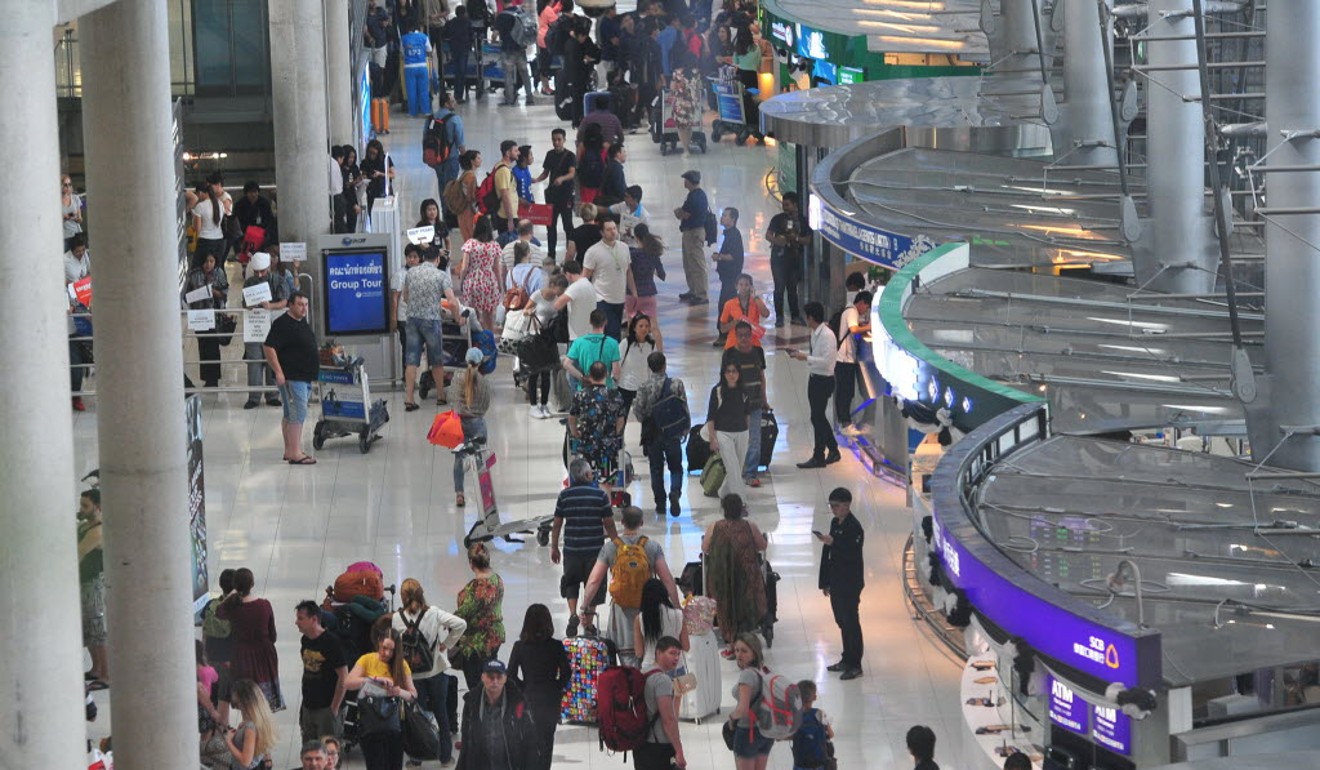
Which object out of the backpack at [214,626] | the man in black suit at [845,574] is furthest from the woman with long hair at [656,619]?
the backpack at [214,626]

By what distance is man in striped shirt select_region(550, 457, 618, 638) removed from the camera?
1515 centimetres

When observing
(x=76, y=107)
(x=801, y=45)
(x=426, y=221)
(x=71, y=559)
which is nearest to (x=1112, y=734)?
(x=71, y=559)

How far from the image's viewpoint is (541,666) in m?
12.9

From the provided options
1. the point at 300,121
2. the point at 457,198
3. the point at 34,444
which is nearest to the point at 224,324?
the point at 300,121

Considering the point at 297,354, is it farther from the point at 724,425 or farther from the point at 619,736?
the point at 619,736

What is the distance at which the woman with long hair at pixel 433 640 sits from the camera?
13305mm

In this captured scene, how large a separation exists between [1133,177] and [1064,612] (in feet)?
32.9

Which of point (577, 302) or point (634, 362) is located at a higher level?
point (577, 302)

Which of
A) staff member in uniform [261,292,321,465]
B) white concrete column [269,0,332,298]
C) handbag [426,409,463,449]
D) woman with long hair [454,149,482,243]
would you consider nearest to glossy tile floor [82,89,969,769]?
staff member in uniform [261,292,321,465]

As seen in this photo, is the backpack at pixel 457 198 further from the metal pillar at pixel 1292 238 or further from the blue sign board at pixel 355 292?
the metal pillar at pixel 1292 238

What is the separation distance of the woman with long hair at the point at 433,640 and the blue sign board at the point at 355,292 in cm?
811

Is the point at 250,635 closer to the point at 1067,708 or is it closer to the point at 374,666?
the point at 374,666

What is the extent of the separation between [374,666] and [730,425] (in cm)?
523

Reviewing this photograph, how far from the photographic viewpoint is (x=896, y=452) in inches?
A: 743
